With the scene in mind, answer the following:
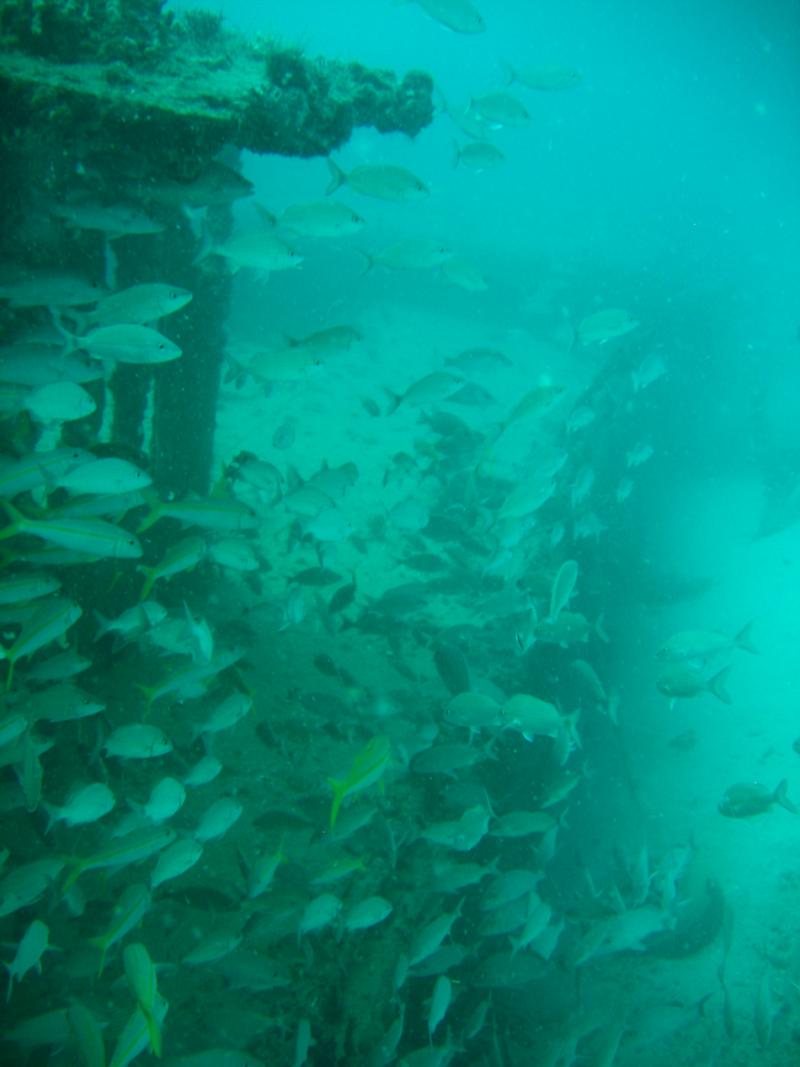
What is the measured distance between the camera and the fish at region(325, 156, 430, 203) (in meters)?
5.42

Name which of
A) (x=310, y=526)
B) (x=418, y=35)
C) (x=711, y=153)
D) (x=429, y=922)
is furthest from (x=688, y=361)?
(x=418, y=35)

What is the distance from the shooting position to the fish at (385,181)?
5.42 m

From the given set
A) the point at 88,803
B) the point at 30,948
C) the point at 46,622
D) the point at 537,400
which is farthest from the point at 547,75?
the point at 30,948

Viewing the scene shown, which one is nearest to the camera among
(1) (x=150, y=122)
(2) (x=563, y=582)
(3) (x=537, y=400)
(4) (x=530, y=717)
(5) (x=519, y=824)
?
(1) (x=150, y=122)

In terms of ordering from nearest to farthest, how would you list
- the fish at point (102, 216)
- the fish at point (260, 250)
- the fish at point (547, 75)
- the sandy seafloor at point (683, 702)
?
the fish at point (102, 216) → the fish at point (260, 250) → the sandy seafloor at point (683, 702) → the fish at point (547, 75)

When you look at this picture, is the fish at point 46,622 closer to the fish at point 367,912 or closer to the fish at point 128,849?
the fish at point 128,849

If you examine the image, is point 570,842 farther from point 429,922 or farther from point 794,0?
point 794,0

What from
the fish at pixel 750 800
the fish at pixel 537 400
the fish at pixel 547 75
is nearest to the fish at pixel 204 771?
the fish at pixel 537 400

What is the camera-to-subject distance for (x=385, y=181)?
17.9 feet

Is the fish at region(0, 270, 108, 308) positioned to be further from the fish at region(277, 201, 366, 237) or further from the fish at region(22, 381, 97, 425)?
the fish at region(277, 201, 366, 237)

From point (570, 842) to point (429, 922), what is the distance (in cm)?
307

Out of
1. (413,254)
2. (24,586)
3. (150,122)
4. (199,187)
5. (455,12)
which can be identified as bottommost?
(24,586)

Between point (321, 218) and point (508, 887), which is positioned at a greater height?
point (321, 218)

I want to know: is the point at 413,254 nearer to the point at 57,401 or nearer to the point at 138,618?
the point at 57,401
